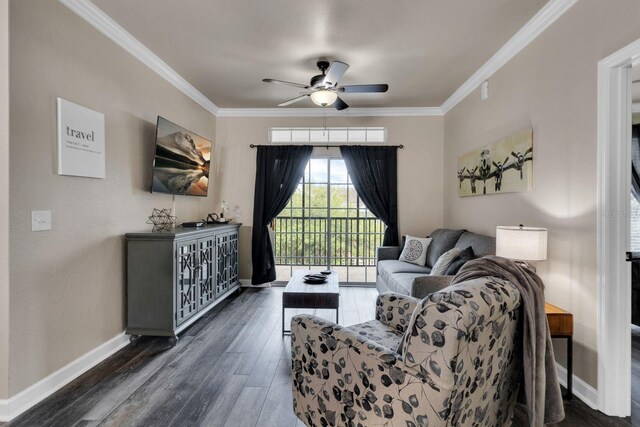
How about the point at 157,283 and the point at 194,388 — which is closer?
the point at 194,388

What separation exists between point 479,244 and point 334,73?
223 centimetres

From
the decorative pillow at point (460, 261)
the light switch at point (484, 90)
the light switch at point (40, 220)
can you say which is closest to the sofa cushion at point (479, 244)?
the decorative pillow at point (460, 261)

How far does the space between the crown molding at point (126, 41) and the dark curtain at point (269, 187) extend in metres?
1.37

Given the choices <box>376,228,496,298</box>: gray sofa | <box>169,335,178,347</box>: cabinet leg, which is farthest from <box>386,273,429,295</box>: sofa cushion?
<box>169,335,178,347</box>: cabinet leg

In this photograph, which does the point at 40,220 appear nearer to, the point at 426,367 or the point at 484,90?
the point at 426,367

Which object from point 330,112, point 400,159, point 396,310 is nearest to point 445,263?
point 396,310

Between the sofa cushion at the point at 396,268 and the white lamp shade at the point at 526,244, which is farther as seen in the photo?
the sofa cushion at the point at 396,268

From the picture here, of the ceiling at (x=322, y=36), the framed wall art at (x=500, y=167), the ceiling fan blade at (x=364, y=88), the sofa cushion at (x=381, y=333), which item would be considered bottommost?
the sofa cushion at (x=381, y=333)

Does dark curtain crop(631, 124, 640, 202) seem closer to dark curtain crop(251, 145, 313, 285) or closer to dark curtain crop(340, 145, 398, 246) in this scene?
dark curtain crop(340, 145, 398, 246)

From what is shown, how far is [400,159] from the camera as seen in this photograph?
16.5 feet

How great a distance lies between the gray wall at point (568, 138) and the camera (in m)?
2.07

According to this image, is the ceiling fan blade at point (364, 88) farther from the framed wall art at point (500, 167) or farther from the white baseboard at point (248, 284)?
the white baseboard at point (248, 284)

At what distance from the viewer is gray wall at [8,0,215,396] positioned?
202 cm

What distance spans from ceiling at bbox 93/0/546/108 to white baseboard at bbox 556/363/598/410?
106 inches
